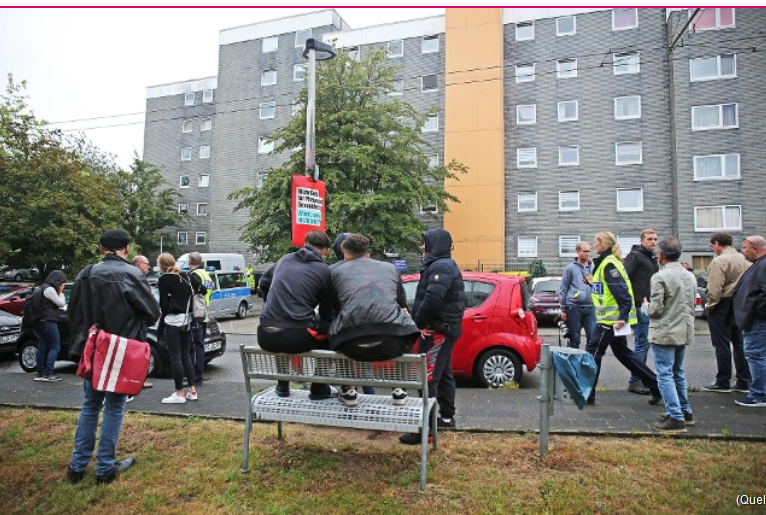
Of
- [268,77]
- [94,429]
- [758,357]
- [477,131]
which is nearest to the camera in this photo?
[94,429]

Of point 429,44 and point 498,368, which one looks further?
point 429,44

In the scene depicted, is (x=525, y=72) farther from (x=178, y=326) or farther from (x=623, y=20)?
(x=178, y=326)

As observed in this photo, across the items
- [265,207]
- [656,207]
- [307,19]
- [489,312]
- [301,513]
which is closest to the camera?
[301,513]

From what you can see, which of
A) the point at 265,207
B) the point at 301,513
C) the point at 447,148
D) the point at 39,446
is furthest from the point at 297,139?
the point at 301,513

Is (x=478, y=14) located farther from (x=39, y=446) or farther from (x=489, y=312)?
(x=39, y=446)

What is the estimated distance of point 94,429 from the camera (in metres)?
4.11

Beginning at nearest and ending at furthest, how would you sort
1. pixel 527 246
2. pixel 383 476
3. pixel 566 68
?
pixel 383 476 → pixel 566 68 → pixel 527 246

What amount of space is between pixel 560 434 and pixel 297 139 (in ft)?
68.1

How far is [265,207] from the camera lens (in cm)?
2348

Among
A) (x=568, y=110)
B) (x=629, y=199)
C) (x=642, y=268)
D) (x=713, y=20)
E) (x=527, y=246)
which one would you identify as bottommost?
(x=642, y=268)

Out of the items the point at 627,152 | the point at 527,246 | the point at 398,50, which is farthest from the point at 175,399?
the point at 398,50

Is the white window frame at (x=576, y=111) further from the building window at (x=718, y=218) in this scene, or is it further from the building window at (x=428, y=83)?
the building window at (x=718, y=218)

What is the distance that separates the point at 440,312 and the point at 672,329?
2188mm

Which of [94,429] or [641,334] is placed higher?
[641,334]
